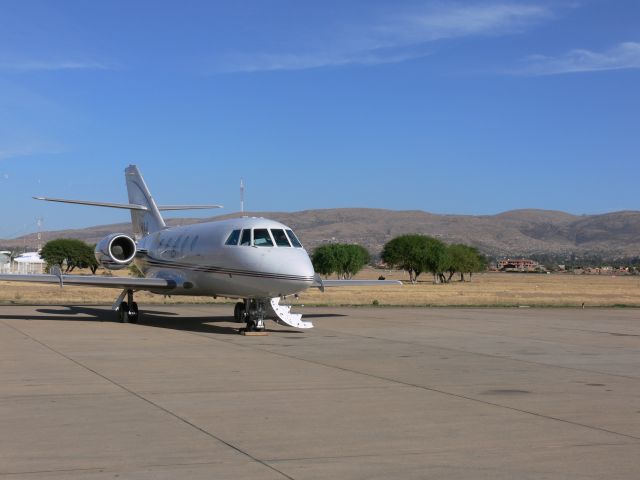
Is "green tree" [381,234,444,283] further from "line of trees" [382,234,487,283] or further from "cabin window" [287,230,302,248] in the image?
"cabin window" [287,230,302,248]

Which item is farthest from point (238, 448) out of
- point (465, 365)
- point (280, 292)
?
point (280, 292)

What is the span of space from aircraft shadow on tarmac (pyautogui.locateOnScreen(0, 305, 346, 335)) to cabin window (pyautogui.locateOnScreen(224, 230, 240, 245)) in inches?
90.1

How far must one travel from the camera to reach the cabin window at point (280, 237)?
844 inches

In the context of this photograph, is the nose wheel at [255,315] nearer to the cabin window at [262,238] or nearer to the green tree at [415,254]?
the cabin window at [262,238]

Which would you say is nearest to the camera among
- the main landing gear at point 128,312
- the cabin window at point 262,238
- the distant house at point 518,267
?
the cabin window at point 262,238

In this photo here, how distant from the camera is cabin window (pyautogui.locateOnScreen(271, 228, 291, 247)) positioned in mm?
21438

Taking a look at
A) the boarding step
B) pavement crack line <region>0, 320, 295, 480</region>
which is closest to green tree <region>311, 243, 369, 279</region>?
the boarding step

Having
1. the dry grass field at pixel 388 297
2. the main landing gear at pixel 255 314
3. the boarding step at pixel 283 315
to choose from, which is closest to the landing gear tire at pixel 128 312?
the main landing gear at pixel 255 314

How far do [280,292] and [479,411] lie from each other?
36.4 feet

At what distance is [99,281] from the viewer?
78.2ft

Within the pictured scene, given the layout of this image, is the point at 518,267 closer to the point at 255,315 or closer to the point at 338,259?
the point at 338,259

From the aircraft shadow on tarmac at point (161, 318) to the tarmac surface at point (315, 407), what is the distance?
2.47m

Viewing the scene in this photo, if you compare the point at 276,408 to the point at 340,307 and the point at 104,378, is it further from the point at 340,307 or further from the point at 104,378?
the point at 340,307

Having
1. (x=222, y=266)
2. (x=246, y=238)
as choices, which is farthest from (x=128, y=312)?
(x=246, y=238)
